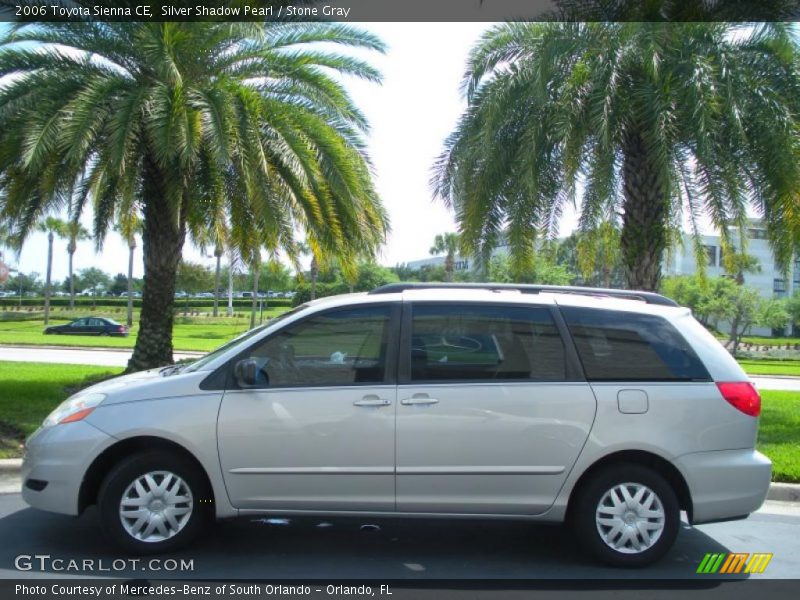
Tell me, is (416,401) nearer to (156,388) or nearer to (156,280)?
(156,388)

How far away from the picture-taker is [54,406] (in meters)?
10.3

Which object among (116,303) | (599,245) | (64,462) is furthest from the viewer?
(116,303)

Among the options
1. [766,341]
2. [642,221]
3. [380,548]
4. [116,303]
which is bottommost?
[380,548]

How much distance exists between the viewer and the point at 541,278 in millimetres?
39781

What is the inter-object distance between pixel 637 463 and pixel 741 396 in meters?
0.84

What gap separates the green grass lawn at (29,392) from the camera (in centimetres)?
839

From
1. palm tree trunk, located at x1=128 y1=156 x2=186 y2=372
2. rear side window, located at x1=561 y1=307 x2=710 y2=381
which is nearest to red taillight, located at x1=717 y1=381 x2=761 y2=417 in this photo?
rear side window, located at x1=561 y1=307 x2=710 y2=381

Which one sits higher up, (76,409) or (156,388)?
(156,388)

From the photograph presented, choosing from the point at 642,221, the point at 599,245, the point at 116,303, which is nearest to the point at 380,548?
the point at 642,221

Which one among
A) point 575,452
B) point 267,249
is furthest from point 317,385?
point 267,249

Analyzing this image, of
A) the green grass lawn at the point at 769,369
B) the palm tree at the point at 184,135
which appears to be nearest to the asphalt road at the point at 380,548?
the palm tree at the point at 184,135

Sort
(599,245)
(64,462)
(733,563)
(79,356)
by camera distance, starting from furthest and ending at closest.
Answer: (79,356)
(599,245)
(733,563)
(64,462)

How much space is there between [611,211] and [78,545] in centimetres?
910

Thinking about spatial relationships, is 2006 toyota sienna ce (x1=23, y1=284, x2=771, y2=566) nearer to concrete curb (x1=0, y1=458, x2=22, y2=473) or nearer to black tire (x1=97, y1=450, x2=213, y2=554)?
black tire (x1=97, y1=450, x2=213, y2=554)
